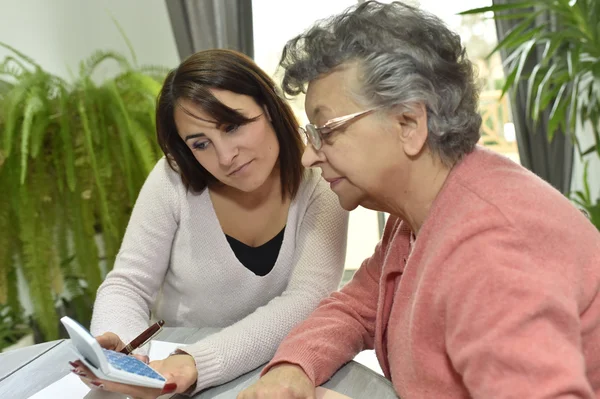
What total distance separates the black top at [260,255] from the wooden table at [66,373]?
0.21m

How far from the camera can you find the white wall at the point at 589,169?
286cm

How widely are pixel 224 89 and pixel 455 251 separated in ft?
2.41

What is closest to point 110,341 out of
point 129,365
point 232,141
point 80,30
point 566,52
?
point 129,365

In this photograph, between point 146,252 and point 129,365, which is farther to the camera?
point 146,252

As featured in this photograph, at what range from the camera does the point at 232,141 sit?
1.47 meters

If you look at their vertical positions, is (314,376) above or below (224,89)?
below

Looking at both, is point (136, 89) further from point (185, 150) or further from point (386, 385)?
point (386, 385)

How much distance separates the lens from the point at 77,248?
7.82 feet

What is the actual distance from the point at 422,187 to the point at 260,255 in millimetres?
671

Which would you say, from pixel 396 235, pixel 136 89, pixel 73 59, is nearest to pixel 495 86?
pixel 136 89

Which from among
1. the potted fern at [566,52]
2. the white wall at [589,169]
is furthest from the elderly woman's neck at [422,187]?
the white wall at [589,169]

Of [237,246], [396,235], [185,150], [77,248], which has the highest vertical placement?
[185,150]

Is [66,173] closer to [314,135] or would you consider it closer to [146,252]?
[146,252]

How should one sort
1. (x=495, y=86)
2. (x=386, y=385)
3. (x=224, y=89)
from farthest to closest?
(x=495, y=86)
(x=224, y=89)
(x=386, y=385)
